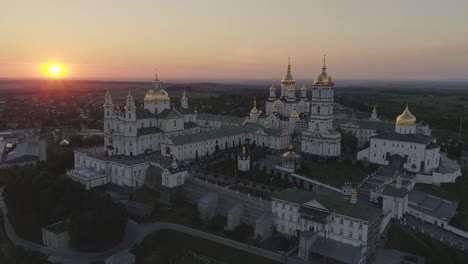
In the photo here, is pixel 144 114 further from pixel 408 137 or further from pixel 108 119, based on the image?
pixel 408 137

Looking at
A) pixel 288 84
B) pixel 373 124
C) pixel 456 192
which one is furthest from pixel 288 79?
pixel 456 192

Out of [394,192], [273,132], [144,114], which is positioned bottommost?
[394,192]

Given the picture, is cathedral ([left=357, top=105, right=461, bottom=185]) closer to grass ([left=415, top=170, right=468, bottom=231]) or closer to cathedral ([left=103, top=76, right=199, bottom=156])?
grass ([left=415, top=170, right=468, bottom=231])

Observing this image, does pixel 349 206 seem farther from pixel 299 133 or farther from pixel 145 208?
pixel 299 133

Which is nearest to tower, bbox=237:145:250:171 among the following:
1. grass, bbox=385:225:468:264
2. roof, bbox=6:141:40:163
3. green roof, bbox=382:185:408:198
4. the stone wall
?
the stone wall

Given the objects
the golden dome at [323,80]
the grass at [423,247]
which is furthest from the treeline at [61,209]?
the golden dome at [323,80]

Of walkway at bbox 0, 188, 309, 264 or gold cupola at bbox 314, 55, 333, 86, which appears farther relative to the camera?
gold cupola at bbox 314, 55, 333, 86

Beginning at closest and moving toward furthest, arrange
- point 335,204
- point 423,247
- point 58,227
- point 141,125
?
point 423,247, point 335,204, point 58,227, point 141,125
